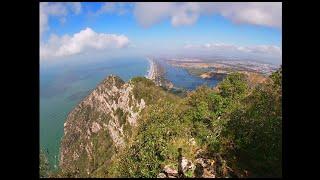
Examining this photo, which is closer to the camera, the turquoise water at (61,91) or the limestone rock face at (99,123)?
the limestone rock face at (99,123)

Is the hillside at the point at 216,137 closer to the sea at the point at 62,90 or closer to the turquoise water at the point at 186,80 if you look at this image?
the turquoise water at the point at 186,80

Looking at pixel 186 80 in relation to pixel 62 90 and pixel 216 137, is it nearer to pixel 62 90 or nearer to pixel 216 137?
pixel 216 137

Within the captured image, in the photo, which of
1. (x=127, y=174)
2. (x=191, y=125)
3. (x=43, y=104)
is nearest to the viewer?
(x=127, y=174)

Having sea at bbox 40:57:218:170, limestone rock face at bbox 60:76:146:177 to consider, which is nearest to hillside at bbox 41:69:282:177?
limestone rock face at bbox 60:76:146:177

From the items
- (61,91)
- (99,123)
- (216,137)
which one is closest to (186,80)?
(216,137)

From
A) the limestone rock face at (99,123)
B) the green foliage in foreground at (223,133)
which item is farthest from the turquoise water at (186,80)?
the limestone rock face at (99,123)
